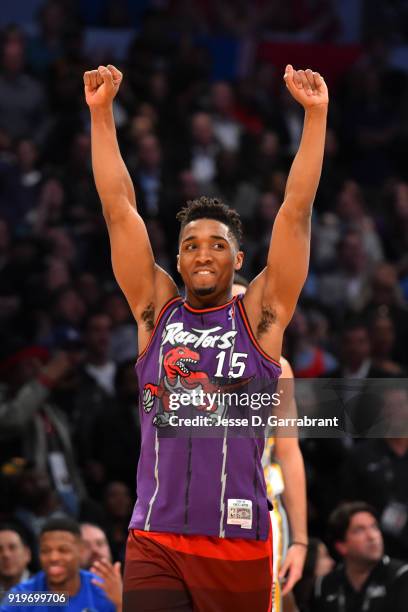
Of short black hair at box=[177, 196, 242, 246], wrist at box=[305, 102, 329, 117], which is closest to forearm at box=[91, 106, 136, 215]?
short black hair at box=[177, 196, 242, 246]

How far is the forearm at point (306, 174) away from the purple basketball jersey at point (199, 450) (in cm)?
47

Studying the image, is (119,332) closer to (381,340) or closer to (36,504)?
(381,340)

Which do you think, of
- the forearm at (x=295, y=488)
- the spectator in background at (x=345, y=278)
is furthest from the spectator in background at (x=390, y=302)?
the forearm at (x=295, y=488)

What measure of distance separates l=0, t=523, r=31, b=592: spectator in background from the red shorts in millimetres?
2695

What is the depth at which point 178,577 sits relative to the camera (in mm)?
4609

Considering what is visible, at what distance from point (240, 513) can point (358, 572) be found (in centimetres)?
301

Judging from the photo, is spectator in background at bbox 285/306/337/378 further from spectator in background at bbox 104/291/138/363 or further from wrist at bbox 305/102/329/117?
wrist at bbox 305/102/329/117

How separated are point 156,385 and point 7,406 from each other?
13.4 ft

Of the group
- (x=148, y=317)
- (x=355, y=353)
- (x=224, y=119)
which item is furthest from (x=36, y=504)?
(x=224, y=119)

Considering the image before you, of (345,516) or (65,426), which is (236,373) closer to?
(345,516)

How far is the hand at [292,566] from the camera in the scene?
5.89 metres

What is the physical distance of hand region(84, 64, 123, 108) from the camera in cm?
514

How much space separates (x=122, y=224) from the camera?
5020 mm

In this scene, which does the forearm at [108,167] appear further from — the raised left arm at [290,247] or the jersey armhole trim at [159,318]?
the raised left arm at [290,247]
